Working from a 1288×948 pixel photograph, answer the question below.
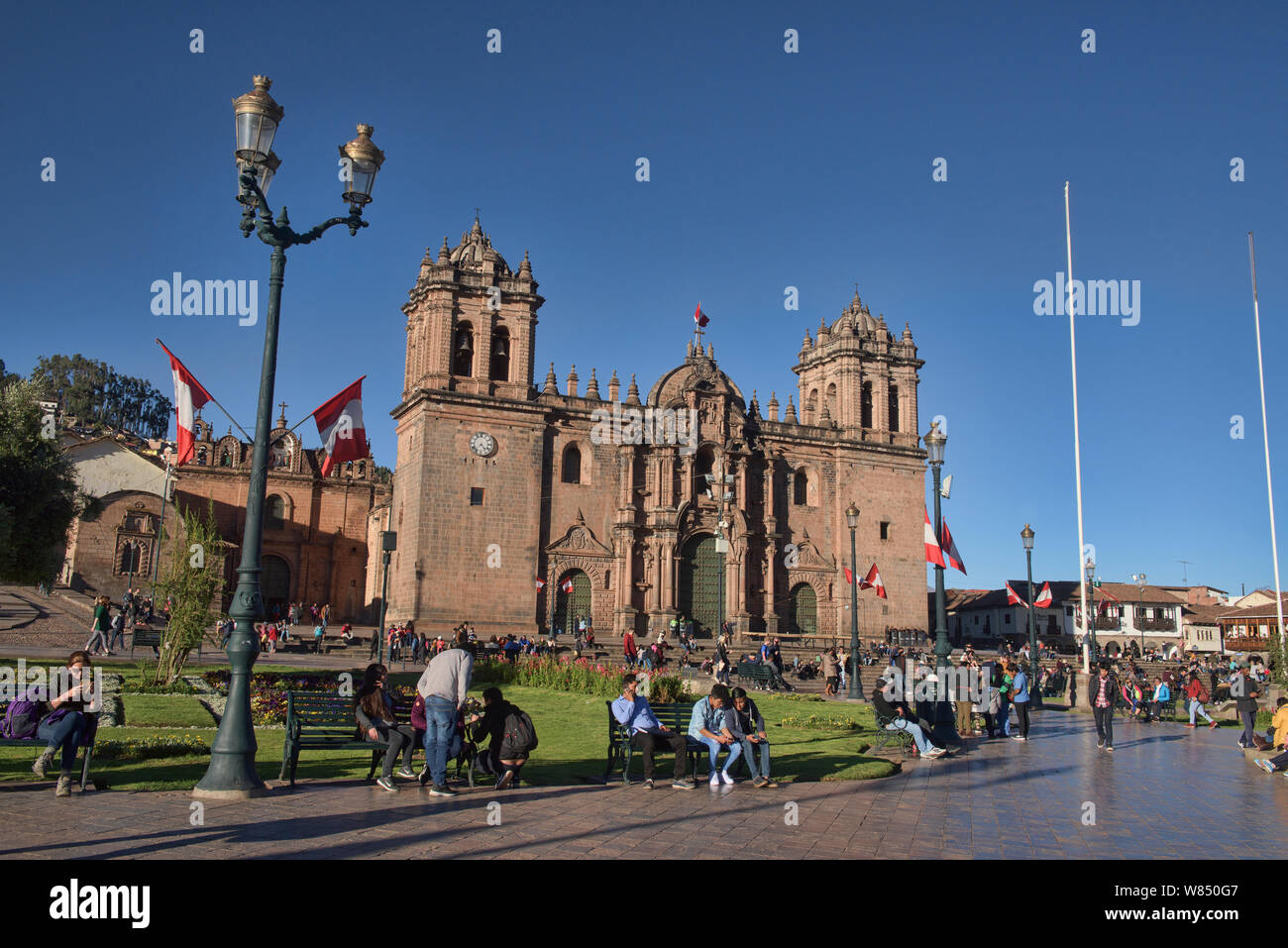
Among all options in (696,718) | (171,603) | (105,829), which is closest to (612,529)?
(171,603)

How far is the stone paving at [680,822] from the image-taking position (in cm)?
704

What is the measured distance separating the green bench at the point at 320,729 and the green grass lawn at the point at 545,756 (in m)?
0.43

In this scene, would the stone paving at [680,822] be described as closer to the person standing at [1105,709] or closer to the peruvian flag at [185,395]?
the person standing at [1105,709]

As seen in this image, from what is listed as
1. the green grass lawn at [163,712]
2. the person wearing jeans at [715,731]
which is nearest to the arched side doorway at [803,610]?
the green grass lawn at [163,712]

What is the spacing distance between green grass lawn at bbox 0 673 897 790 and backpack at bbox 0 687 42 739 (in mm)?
576

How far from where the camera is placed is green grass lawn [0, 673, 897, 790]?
994 centimetres

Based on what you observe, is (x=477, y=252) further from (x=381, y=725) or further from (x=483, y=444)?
(x=381, y=725)

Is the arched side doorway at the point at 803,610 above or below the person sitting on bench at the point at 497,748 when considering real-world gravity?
above

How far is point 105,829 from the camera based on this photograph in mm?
7238

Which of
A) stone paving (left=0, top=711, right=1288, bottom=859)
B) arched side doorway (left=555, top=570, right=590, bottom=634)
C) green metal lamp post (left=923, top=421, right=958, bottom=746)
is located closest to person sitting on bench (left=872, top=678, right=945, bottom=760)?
green metal lamp post (left=923, top=421, right=958, bottom=746)

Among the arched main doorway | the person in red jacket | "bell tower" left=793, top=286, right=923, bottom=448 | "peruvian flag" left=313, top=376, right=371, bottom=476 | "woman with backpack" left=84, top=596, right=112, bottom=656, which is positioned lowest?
the person in red jacket

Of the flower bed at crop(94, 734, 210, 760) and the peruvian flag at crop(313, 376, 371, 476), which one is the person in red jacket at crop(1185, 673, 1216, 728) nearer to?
the peruvian flag at crop(313, 376, 371, 476)

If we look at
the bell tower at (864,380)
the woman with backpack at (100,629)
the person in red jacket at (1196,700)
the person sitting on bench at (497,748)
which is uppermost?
the bell tower at (864,380)
